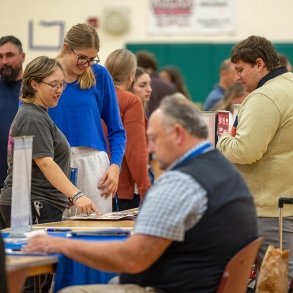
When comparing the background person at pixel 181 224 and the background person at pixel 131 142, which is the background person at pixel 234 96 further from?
the background person at pixel 181 224

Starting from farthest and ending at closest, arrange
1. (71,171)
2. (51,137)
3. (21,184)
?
1. (71,171)
2. (51,137)
3. (21,184)

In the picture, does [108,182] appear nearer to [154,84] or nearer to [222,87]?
[154,84]

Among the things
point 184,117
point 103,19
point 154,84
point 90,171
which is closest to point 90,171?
point 90,171

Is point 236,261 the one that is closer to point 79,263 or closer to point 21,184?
point 79,263

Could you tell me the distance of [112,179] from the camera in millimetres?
4414

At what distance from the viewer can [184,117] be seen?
2.82 meters

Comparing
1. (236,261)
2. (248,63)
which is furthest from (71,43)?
(236,261)

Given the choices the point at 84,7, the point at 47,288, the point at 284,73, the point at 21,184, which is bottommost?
the point at 47,288

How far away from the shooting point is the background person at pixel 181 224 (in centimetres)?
270

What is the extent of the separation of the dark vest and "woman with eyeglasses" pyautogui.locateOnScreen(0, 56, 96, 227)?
112 cm

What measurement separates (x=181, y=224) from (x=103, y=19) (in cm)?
849

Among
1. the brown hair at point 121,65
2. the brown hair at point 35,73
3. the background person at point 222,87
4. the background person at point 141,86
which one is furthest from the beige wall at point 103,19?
the brown hair at point 35,73

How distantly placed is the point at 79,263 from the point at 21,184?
1.52ft

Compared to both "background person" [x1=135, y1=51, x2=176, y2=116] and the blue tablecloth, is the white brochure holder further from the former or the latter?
"background person" [x1=135, y1=51, x2=176, y2=116]
